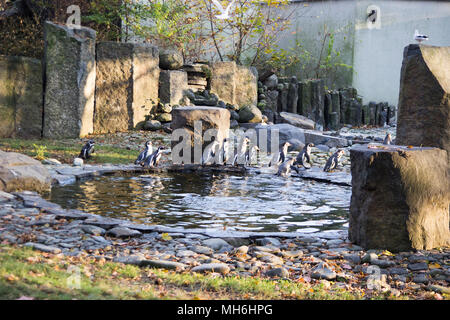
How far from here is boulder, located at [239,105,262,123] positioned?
18.8 meters

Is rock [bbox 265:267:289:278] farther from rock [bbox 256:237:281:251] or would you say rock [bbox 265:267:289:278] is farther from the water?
the water

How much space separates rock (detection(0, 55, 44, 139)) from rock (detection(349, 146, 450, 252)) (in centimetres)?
1017

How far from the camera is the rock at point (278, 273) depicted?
194 inches

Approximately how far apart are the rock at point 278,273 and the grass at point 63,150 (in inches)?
273

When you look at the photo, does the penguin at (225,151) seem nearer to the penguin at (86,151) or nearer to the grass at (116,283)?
the penguin at (86,151)

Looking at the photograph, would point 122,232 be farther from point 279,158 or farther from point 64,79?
point 64,79

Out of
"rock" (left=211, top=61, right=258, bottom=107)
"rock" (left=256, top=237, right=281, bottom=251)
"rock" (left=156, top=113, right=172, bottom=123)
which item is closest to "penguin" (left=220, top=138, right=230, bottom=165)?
"rock" (left=156, top=113, right=172, bottom=123)

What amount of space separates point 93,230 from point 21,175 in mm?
2459

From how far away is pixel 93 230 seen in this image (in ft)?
19.9

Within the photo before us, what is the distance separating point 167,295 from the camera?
13.2 ft

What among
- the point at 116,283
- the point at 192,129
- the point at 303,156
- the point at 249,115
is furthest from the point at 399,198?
the point at 249,115

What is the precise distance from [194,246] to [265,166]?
6.99 meters
